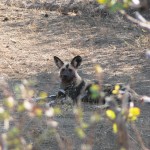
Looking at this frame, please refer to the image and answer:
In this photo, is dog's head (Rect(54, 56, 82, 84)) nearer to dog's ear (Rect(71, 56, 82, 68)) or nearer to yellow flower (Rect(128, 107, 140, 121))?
dog's ear (Rect(71, 56, 82, 68))

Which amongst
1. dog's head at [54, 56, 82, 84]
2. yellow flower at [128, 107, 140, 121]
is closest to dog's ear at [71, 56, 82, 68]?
dog's head at [54, 56, 82, 84]

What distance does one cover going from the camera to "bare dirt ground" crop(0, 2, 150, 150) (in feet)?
26.1

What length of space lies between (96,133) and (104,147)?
1.14ft

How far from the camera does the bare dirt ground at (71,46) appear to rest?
7.95 metres

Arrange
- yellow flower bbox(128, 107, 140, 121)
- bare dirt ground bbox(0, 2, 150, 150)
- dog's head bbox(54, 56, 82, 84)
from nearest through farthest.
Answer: yellow flower bbox(128, 107, 140, 121), dog's head bbox(54, 56, 82, 84), bare dirt ground bbox(0, 2, 150, 150)

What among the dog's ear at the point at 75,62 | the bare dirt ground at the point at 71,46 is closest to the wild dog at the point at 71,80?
the dog's ear at the point at 75,62

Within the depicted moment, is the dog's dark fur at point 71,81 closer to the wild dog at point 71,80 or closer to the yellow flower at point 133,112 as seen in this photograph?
the wild dog at point 71,80

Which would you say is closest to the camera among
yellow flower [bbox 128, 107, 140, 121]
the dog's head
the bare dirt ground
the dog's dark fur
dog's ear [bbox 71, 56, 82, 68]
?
yellow flower [bbox 128, 107, 140, 121]

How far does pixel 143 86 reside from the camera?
7.52m

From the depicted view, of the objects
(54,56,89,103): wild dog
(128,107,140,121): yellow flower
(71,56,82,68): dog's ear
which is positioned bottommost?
(54,56,89,103): wild dog

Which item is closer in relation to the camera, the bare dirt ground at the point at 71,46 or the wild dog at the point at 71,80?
the wild dog at the point at 71,80

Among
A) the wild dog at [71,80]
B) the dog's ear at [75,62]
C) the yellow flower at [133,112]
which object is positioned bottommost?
the wild dog at [71,80]

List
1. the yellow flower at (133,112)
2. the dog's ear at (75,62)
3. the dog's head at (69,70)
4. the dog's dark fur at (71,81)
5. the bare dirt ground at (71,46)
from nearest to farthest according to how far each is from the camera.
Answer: the yellow flower at (133,112) → the dog's dark fur at (71,81) → the dog's head at (69,70) → the dog's ear at (75,62) → the bare dirt ground at (71,46)

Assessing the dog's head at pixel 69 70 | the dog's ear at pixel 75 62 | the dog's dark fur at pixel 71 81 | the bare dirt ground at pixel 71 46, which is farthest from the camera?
the bare dirt ground at pixel 71 46
